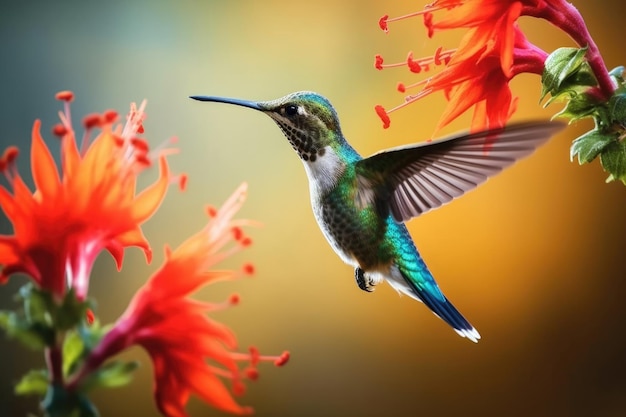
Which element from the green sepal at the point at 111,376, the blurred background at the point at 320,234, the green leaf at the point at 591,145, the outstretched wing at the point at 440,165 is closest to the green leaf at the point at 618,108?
the green leaf at the point at 591,145

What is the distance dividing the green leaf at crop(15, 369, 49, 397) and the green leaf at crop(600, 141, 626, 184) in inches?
18.8

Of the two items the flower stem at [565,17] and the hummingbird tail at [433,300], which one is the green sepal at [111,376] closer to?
the hummingbird tail at [433,300]

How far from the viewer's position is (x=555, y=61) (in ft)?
Result: 2.18

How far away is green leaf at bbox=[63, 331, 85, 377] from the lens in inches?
19.4

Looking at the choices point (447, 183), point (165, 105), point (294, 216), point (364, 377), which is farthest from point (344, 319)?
point (447, 183)

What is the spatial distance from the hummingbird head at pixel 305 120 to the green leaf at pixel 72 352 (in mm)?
266

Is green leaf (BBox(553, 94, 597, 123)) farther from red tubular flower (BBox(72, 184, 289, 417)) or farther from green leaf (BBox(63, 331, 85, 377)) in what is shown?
green leaf (BBox(63, 331, 85, 377))

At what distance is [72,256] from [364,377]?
1484 mm

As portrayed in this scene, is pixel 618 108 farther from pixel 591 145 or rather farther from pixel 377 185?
pixel 377 185

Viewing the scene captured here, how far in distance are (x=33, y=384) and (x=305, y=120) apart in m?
0.35

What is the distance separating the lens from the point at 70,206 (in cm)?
52

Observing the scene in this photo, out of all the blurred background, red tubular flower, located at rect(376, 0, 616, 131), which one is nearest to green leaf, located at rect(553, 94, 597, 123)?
red tubular flower, located at rect(376, 0, 616, 131)

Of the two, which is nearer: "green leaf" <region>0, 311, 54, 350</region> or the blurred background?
"green leaf" <region>0, 311, 54, 350</region>

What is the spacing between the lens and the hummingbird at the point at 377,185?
0.67 meters
